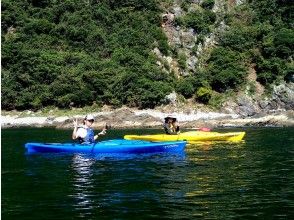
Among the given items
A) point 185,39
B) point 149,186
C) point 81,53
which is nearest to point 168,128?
point 149,186

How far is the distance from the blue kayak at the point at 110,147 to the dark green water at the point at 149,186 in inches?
26.9

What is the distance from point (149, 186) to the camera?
13.4m

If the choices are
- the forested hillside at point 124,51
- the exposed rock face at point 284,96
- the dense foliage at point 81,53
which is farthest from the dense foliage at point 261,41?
the dense foliage at point 81,53

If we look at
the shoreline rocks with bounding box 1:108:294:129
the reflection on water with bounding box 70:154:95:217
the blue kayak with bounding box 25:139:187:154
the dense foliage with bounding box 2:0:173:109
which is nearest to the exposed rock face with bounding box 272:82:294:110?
the shoreline rocks with bounding box 1:108:294:129

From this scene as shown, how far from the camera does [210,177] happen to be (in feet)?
48.5

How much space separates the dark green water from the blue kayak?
0.68 m

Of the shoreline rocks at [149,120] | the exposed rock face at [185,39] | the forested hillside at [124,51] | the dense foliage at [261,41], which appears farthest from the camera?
the exposed rock face at [185,39]

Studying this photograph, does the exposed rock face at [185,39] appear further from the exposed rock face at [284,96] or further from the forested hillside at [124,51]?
the exposed rock face at [284,96]

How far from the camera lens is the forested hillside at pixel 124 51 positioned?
5959 centimetres

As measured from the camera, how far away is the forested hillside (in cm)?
5959

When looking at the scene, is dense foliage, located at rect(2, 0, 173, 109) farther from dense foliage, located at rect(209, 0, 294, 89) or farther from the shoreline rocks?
dense foliage, located at rect(209, 0, 294, 89)

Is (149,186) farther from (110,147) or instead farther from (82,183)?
(110,147)

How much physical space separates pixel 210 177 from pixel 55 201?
5203 mm

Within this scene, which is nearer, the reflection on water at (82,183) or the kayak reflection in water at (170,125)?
the reflection on water at (82,183)
